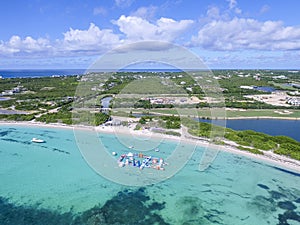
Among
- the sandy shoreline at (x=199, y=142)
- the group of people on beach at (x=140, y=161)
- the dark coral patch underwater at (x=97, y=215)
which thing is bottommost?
the dark coral patch underwater at (x=97, y=215)

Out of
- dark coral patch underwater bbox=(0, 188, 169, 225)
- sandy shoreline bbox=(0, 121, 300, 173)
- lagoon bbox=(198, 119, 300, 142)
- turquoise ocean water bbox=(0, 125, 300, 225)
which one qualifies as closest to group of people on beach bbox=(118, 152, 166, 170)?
turquoise ocean water bbox=(0, 125, 300, 225)

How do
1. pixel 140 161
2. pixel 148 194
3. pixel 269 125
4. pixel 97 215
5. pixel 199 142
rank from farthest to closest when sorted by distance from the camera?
pixel 269 125 < pixel 199 142 < pixel 140 161 < pixel 148 194 < pixel 97 215

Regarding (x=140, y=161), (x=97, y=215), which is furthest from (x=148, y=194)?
(x=140, y=161)

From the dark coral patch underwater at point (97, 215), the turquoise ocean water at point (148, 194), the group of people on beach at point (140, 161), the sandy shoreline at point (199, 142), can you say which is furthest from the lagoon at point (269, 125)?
the dark coral patch underwater at point (97, 215)

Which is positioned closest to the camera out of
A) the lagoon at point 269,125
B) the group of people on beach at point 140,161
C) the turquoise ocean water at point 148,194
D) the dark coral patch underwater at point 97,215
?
the dark coral patch underwater at point 97,215

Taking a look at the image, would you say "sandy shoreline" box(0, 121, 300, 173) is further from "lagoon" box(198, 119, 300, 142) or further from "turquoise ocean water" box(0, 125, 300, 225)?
"lagoon" box(198, 119, 300, 142)

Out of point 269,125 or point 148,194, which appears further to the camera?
point 269,125

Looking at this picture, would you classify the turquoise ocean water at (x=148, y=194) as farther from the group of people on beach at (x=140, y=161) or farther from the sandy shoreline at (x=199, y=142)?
the group of people on beach at (x=140, y=161)

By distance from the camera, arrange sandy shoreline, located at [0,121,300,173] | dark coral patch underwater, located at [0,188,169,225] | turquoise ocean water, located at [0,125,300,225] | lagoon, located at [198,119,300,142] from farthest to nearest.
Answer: lagoon, located at [198,119,300,142] → sandy shoreline, located at [0,121,300,173] → turquoise ocean water, located at [0,125,300,225] → dark coral patch underwater, located at [0,188,169,225]

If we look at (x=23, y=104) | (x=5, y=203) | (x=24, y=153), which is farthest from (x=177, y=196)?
(x=23, y=104)

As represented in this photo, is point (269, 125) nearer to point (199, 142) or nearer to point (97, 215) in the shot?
point (199, 142)
